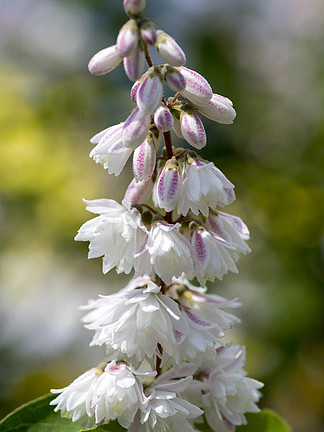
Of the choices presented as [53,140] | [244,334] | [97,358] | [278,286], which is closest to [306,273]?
[278,286]

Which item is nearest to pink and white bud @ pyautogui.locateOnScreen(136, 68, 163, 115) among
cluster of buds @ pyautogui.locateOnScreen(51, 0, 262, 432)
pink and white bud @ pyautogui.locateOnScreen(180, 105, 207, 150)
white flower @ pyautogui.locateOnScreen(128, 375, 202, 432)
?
cluster of buds @ pyautogui.locateOnScreen(51, 0, 262, 432)

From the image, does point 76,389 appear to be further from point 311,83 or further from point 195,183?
point 311,83

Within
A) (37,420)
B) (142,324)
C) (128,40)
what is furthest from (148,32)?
(37,420)

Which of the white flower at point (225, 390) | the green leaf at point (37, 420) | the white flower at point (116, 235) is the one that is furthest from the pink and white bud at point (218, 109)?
the green leaf at point (37, 420)

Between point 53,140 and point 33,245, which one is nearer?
point 33,245

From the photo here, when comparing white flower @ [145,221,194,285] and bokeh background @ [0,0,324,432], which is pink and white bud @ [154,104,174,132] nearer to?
white flower @ [145,221,194,285]
